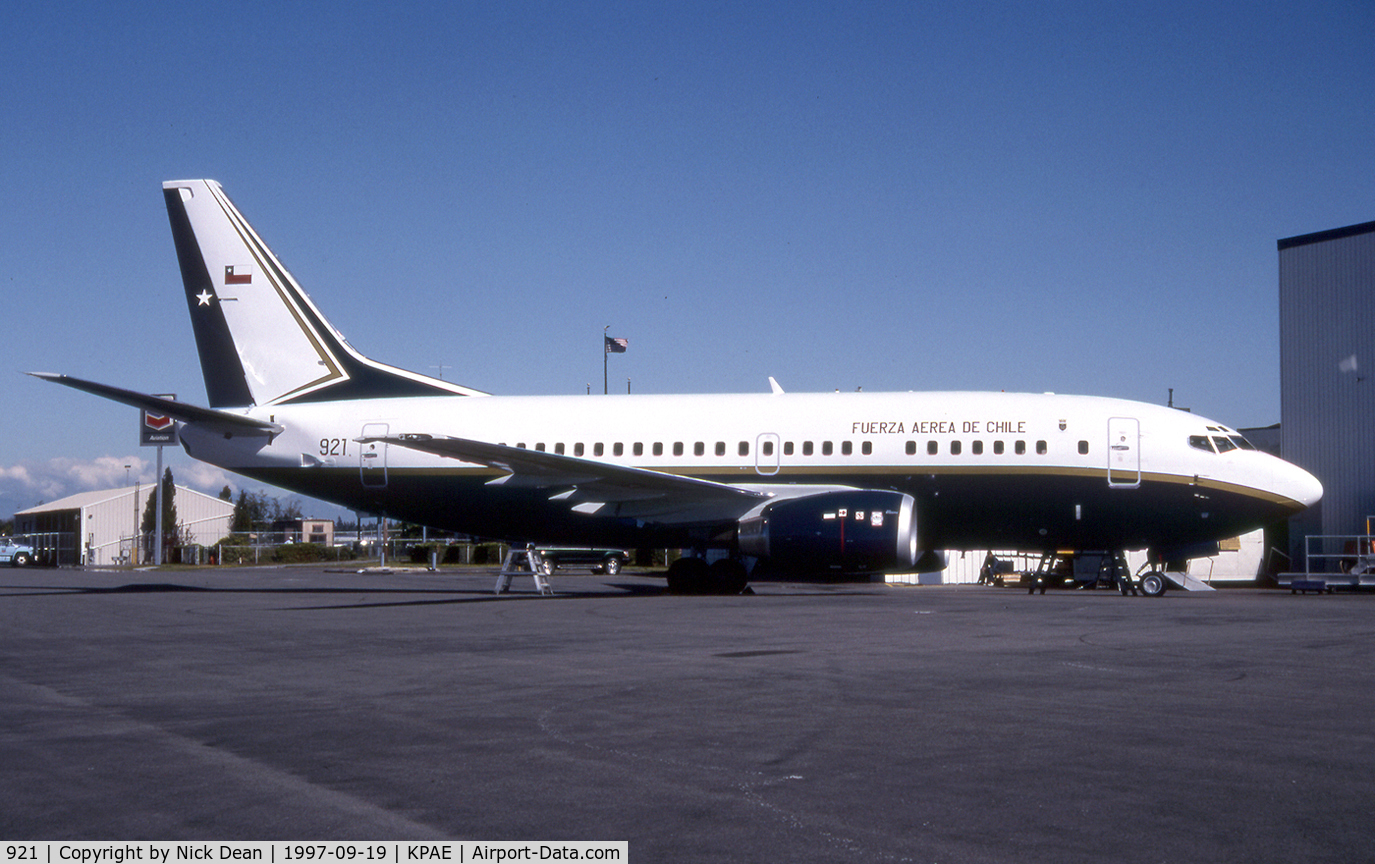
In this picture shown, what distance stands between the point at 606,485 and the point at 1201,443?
11.2m

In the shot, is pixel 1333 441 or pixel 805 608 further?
pixel 1333 441

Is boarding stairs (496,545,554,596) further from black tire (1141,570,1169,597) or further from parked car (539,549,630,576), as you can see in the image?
parked car (539,549,630,576)

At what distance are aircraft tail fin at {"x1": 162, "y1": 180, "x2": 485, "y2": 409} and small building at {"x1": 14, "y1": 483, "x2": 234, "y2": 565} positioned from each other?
55768 millimetres

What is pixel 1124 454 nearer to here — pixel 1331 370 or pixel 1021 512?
pixel 1021 512

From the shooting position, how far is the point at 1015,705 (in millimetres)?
7703

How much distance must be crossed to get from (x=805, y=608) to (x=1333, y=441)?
23511 millimetres

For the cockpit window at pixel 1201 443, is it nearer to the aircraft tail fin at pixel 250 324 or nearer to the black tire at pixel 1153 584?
the black tire at pixel 1153 584

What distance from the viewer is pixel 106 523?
89.7m

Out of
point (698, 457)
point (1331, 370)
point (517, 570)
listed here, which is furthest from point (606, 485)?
point (1331, 370)

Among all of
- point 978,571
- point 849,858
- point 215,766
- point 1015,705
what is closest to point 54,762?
point 215,766

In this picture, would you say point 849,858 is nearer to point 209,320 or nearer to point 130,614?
point 130,614


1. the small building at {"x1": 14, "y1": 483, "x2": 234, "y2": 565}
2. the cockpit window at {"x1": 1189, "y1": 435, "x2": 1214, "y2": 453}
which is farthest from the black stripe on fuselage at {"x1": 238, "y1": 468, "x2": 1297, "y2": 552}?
the small building at {"x1": 14, "y1": 483, "x2": 234, "y2": 565}

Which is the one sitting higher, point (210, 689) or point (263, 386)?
point (263, 386)

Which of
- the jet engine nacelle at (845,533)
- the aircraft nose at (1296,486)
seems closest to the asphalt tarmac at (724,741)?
the jet engine nacelle at (845,533)
